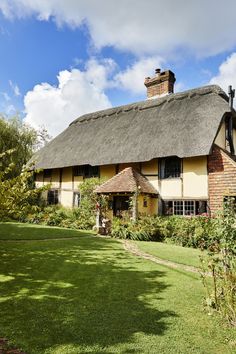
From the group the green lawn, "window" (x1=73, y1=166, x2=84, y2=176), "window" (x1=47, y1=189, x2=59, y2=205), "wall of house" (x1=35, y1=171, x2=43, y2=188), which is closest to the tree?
"wall of house" (x1=35, y1=171, x2=43, y2=188)

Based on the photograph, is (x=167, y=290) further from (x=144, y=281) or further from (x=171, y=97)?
(x=171, y=97)

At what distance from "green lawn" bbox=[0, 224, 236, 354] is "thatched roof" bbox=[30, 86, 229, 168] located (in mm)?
8349

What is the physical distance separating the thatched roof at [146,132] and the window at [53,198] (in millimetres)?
2194

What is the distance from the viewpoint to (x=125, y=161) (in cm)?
1652

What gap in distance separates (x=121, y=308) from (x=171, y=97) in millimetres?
16376

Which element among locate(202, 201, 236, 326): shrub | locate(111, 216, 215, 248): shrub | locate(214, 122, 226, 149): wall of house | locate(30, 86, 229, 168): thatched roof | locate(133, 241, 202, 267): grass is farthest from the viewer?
locate(214, 122, 226, 149): wall of house

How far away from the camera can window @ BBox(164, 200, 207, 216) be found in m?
14.3

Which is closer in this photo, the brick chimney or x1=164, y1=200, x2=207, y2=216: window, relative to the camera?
x1=164, y1=200, x2=207, y2=216: window

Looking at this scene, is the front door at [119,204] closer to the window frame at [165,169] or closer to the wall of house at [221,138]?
the window frame at [165,169]

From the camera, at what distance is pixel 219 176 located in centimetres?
1372

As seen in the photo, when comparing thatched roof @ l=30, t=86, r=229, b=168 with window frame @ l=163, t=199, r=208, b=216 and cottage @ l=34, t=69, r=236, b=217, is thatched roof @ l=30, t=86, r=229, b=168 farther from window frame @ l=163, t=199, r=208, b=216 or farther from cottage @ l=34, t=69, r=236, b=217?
window frame @ l=163, t=199, r=208, b=216

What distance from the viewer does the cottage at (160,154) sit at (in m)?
14.2

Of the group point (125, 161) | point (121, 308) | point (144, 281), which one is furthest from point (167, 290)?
point (125, 161)

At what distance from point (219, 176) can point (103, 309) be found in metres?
10.4
